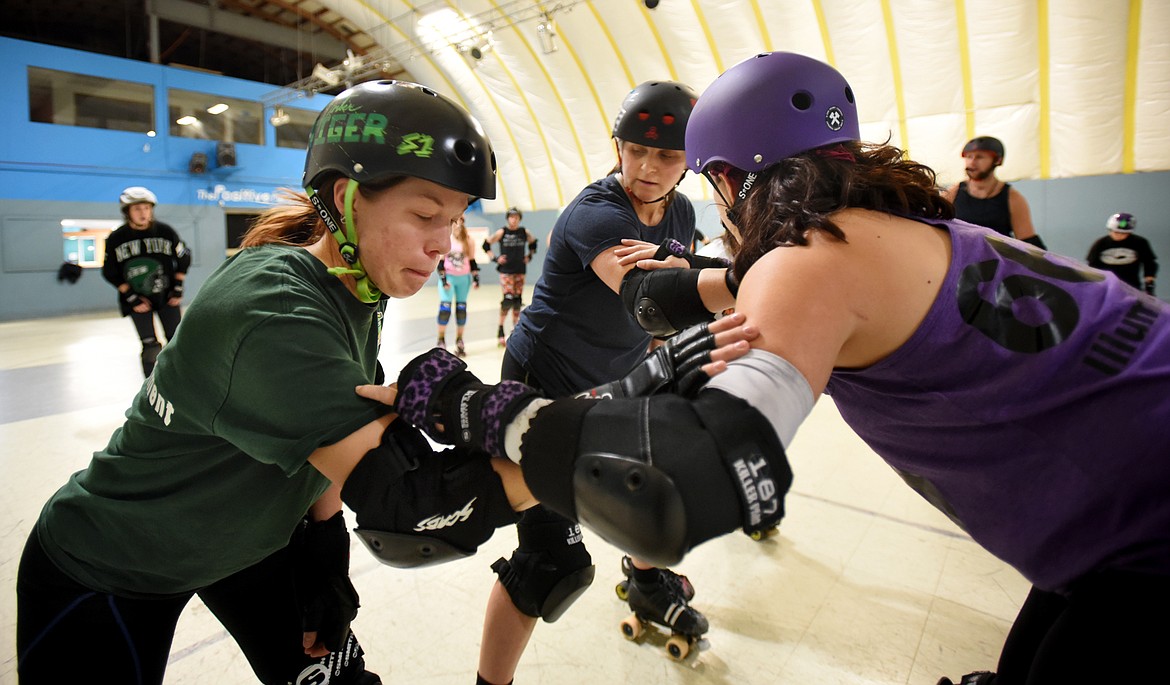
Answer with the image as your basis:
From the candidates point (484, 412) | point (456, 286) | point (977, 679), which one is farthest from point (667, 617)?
point (456, 286)

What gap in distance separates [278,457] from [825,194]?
104 centimetres

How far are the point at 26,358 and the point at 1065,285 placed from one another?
1022cm

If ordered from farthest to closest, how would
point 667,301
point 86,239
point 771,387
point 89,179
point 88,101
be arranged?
point 86,239 < point 88,101 < point 89,179 < point 667,301 < point 771,387

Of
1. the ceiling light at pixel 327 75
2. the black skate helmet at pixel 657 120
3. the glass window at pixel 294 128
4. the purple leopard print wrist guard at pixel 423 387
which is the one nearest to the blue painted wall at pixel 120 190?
the glass window at pixel 294 128

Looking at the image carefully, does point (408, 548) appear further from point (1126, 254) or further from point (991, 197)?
point (1126, 254)

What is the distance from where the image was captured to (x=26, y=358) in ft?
25.1

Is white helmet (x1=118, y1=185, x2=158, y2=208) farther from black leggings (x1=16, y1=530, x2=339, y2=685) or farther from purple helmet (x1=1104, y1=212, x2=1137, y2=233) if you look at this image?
purple helmet (x1=1104, y1=212, x2=1137, y2=233)

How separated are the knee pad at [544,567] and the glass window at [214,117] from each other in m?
17.8

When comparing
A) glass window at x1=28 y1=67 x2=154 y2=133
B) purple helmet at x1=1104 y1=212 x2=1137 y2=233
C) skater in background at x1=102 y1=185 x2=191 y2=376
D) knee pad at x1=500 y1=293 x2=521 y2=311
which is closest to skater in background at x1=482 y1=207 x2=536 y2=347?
knee pad at x1=500 y1=293 x2=521 y2=311

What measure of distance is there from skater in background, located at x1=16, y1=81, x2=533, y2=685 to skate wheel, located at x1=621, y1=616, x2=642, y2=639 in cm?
110

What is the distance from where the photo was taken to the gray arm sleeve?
2.66 feet

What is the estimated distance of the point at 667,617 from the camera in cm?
228

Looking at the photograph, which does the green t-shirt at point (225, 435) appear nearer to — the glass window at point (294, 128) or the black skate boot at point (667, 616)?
the black skate boot at point (667, 616)

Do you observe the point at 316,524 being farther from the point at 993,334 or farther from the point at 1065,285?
the point at 1065,285
